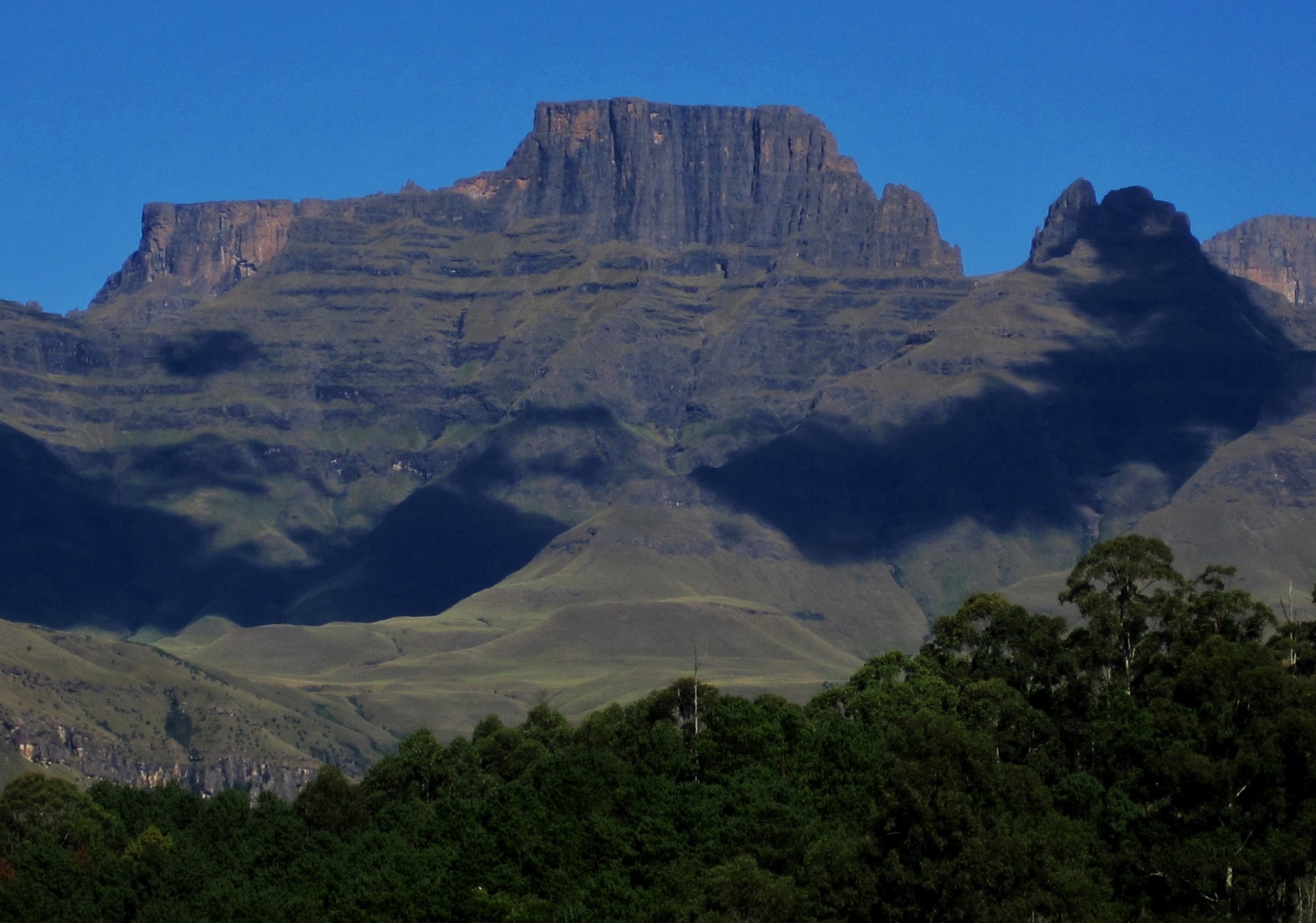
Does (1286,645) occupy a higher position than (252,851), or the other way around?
(1286,645)

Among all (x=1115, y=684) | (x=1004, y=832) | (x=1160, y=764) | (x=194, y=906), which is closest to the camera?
(x=1004, y=832)

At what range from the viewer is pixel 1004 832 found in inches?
5837

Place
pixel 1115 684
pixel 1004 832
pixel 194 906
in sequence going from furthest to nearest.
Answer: pixel 1115 684
pixel 194 906
pixel 1004 832

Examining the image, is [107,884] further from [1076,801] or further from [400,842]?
[1076,801]

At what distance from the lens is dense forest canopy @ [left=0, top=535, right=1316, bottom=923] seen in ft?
490

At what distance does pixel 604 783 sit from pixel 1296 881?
49.6m

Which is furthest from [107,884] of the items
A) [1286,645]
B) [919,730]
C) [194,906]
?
[1286,645]

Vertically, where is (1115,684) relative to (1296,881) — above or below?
above

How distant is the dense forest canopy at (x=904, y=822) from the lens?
149m

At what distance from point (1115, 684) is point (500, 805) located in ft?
144

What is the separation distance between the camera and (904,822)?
150125mm

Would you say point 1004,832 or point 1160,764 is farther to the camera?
point 1160,764

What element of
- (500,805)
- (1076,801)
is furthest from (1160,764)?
(500,805)

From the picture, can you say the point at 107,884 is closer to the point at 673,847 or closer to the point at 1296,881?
the point at 673,847
